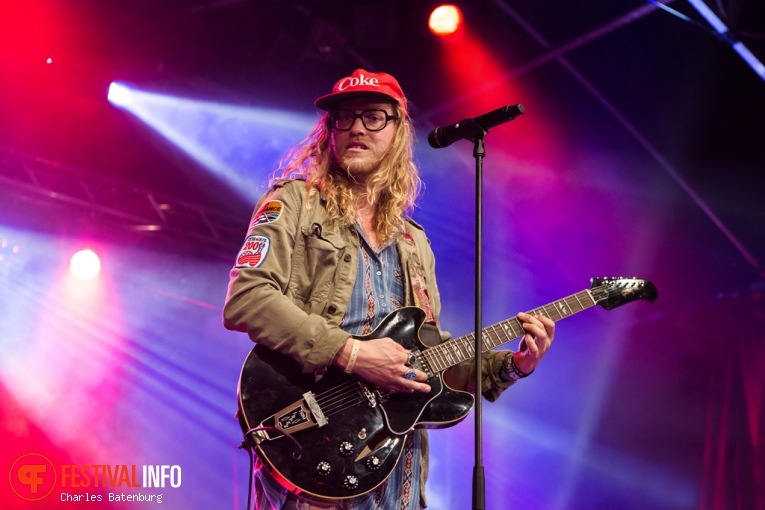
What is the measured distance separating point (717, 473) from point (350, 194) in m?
4.91

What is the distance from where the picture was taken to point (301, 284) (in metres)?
2.74

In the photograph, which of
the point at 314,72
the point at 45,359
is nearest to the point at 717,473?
the point at 314,72

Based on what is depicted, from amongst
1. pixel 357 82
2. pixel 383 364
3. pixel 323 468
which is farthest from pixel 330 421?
pixel 357 82

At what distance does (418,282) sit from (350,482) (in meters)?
1.00

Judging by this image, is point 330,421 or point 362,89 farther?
point 362,89

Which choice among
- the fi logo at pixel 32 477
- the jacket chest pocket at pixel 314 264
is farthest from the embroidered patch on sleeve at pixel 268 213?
the fi logo at pixel 32 477

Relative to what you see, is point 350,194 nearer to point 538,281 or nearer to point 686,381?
point 538,281

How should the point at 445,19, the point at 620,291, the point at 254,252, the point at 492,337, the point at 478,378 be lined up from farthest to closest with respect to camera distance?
1. the point at 445,19
2. the point at 620,291
3. the point at 492,337
4. the point at 254,252
5. the point at 478,378

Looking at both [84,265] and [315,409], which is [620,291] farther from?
[84,265]

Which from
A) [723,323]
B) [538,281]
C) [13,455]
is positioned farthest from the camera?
[538,281]

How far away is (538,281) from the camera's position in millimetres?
6750

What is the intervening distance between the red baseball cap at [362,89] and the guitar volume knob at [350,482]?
1.74m

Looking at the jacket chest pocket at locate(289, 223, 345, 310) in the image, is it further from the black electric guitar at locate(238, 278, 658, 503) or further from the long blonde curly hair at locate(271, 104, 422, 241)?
the black electric guitar at locate(238, 278, 658, 503)

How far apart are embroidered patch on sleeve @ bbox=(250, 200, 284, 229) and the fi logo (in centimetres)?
429
